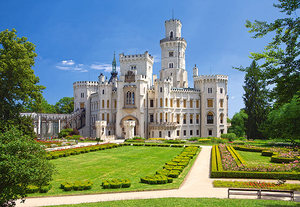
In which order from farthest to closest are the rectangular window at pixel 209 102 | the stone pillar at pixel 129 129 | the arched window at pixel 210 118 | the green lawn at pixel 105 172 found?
the rectangular window at pixel 209 102 → the arched window at pixel 210 118 → the stone pillar at pixel 129 129 → the green lawn at pixel 105 172

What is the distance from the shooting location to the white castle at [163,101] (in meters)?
57.8

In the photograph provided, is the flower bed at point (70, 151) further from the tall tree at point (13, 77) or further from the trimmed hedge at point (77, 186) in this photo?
the trimmed hedge at point (77, 186)

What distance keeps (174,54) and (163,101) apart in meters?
15.5

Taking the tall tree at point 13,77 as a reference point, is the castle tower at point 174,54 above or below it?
above

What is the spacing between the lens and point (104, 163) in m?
25.9

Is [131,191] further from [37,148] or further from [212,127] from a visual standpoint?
[212,127]

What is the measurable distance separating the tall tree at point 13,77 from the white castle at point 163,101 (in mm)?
22499

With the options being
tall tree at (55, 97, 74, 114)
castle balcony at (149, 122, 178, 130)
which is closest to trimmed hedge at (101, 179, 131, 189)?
castle balcony at (149, 122, 178, 130)

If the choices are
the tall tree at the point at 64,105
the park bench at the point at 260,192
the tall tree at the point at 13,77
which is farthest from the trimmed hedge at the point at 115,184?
the tall tree at the point at 64,105

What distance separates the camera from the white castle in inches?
2277

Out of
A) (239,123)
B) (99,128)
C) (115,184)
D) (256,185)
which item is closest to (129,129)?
(99,128)

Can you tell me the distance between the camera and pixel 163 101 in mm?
57812

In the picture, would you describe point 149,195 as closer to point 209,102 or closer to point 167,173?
point 167,173

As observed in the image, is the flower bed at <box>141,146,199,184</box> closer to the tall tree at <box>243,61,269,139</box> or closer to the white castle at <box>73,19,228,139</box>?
the white castle at <box>73,19,228,139</box>
